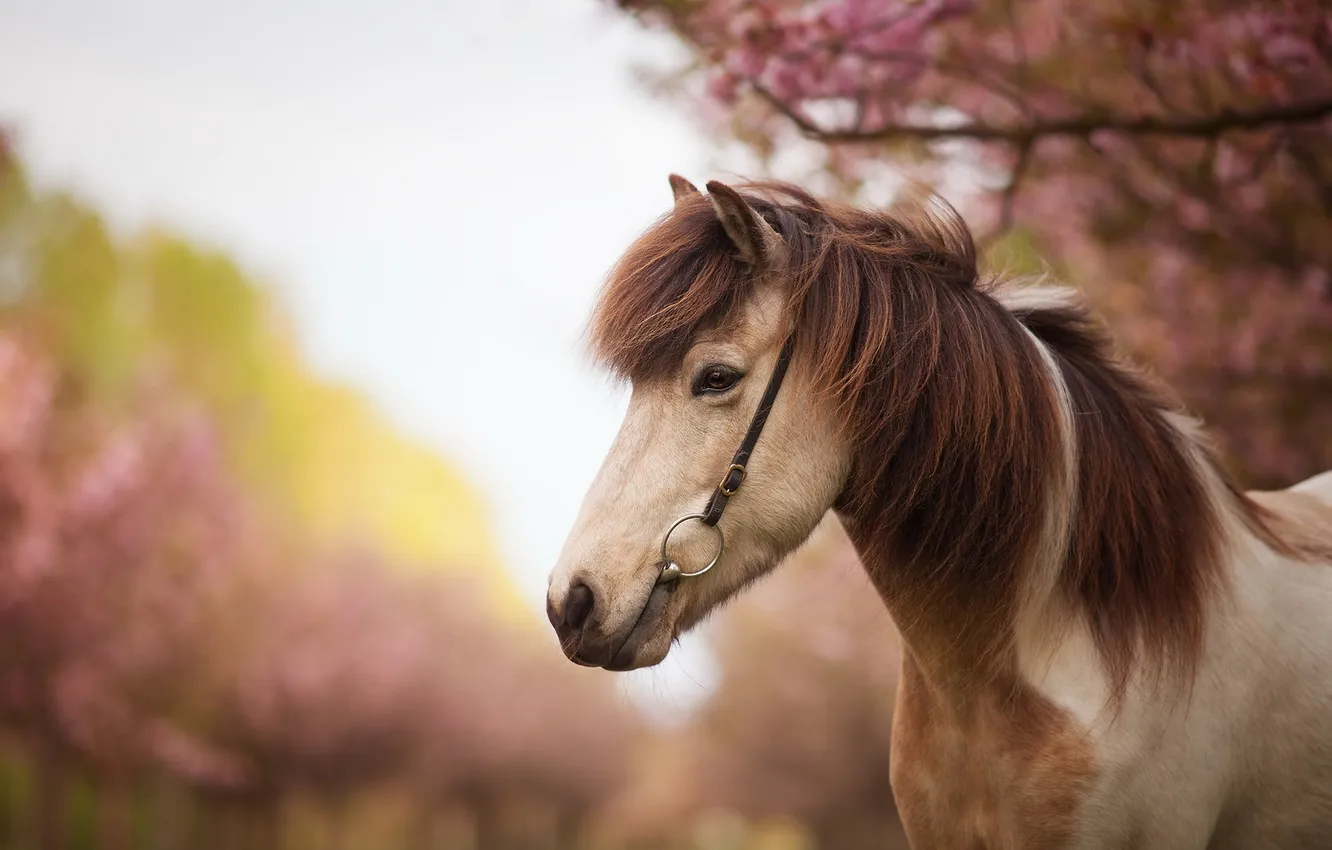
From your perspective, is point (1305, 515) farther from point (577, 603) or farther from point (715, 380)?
point (577, 603)

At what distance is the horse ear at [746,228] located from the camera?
9.53 ft

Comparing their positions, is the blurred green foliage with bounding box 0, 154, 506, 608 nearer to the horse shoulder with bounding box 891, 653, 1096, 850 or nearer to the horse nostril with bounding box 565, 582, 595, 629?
the horse nostril with bounding box 565, 582, 595, 629

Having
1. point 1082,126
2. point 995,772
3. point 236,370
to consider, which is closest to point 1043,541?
point 995,772

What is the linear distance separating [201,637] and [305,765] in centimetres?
669

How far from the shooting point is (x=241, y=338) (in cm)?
2948

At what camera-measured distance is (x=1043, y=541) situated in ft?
10.2

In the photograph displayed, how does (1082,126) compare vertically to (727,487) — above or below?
above

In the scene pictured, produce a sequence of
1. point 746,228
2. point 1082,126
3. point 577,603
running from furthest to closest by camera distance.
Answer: point 1082,126 < point 746,228 < point 577,603

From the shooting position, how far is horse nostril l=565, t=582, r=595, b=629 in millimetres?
2699

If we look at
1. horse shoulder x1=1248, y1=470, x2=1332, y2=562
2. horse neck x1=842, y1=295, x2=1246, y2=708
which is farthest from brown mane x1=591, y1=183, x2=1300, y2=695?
horse shoulder x1=1248, y1=470, x2=1332, y2=562

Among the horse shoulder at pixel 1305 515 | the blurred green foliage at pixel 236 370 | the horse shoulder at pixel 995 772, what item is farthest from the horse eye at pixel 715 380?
the blurred green foliage at pixel 236 370

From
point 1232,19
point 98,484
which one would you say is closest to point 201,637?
point 98,484

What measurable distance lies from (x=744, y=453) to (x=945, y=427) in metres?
0.54

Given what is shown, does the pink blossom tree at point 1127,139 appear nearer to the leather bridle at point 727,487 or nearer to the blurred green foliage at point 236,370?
the leather bridle at point 727,487
